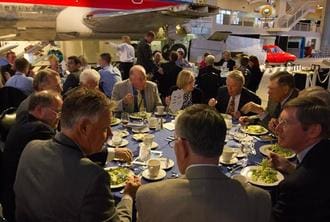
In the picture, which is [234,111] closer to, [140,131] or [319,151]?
[140,131]

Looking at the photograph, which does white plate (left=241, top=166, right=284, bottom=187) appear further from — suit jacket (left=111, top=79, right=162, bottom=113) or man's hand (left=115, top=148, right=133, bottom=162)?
suit jacket (left=111, top=79, right=162, bottom=113)

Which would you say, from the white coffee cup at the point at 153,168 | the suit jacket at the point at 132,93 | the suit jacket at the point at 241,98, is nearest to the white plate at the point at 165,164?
the white coffee cup at the point at 153,168

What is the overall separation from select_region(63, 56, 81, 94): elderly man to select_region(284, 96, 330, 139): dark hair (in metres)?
3.60

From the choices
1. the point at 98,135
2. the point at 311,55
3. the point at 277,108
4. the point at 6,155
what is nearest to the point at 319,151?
the point at 98,135

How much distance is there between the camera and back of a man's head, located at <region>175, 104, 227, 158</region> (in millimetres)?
1174

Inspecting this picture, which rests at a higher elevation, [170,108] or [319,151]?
[319,151]

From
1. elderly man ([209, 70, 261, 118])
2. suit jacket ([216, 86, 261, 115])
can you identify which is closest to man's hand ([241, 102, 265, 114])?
elderly man ([209, 70, 261, 118])

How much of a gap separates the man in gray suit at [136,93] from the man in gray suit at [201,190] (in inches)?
95.8

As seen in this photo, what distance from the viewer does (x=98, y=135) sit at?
4.97ft

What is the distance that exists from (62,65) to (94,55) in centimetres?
347


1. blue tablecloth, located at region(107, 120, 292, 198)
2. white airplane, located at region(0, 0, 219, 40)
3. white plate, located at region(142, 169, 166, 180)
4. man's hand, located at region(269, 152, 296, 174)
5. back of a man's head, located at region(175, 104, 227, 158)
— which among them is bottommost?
blue tablecloth, located at region(107, 120, 292, 198)

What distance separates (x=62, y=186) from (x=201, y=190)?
0.57m

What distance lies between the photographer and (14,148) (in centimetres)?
198

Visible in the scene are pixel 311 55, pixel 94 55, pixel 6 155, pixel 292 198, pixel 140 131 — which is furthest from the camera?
pixel 311 55
